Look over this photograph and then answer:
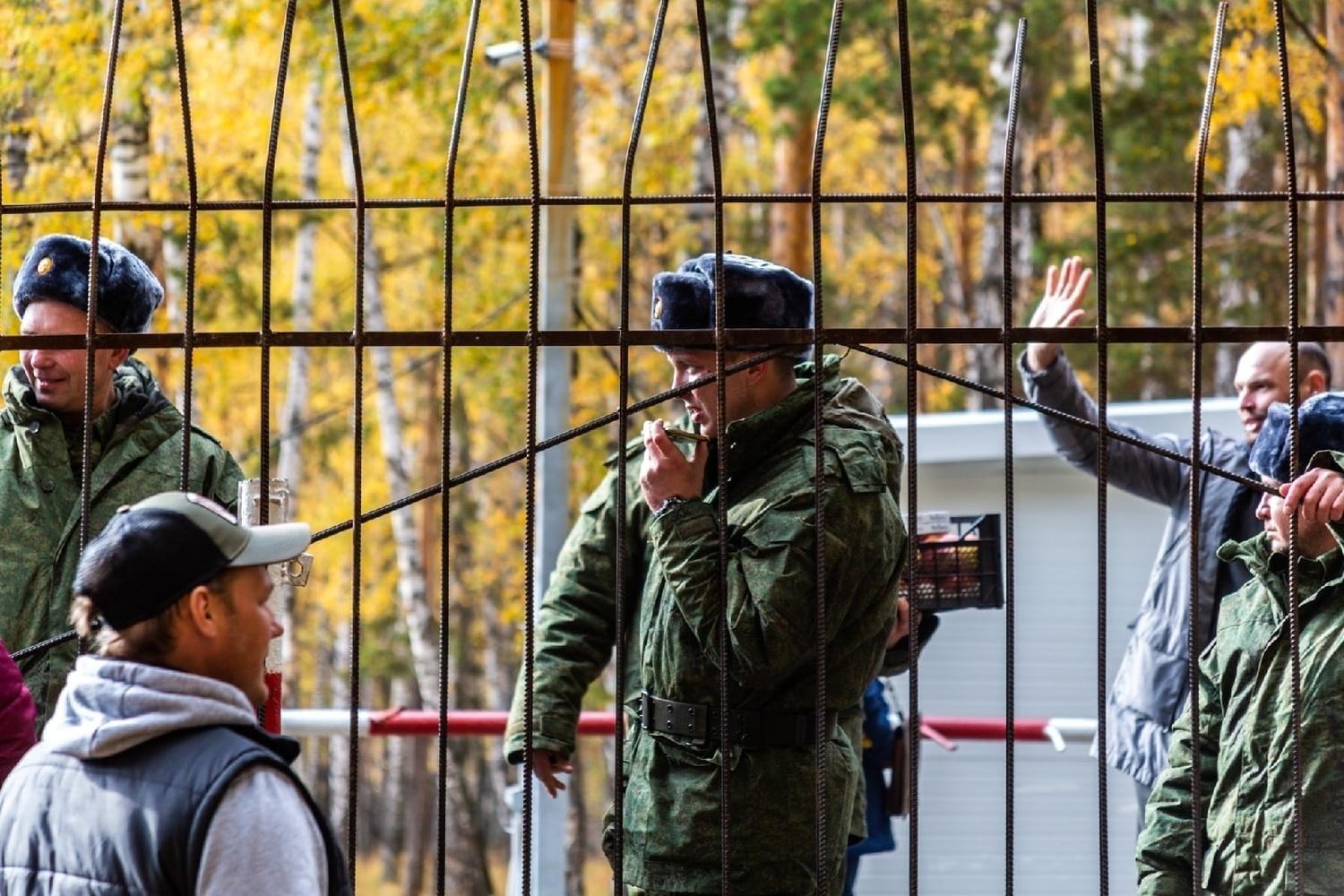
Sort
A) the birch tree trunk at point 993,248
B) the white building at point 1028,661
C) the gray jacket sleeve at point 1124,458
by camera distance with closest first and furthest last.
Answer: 1. the gray jacket sleeve at point 1124,458
2. the white building at point 1028,661
3. the birch tree trunk at point 993,248

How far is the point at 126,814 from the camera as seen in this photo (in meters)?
2.13

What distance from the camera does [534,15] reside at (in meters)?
14.6

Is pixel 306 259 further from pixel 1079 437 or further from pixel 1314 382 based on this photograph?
pixel 1314 382

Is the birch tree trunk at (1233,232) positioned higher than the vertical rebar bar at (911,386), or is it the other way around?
the birch tree trunk at (1233,232)

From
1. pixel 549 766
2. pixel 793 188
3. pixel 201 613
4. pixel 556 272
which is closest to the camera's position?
pixel 201 613

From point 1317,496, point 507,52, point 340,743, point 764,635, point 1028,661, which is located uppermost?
point 507,52

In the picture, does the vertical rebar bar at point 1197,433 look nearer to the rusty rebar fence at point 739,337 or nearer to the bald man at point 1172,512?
the rusty rebar fence at point 739,337

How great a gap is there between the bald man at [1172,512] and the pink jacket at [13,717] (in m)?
2.50

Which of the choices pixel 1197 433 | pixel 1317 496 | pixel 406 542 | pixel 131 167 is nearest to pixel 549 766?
pixel 1197 433

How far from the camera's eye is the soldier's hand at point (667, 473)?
329 cm

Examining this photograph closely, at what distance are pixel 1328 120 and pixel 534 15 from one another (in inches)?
307

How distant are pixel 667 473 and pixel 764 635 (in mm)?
360

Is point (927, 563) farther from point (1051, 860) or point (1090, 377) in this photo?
point (1090, 377)

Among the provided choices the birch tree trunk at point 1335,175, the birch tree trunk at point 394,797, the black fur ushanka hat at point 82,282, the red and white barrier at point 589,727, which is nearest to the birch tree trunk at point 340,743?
the birch tree trunk at point 394,797
